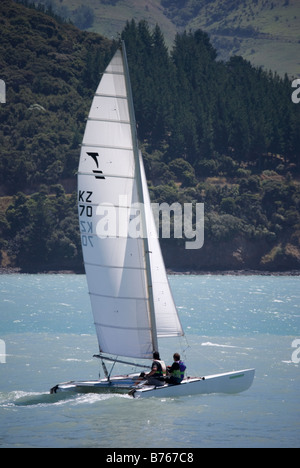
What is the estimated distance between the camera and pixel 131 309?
27.2 metres

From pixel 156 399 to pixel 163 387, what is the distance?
19.2 inches

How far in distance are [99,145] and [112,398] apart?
789cm

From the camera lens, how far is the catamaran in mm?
26297

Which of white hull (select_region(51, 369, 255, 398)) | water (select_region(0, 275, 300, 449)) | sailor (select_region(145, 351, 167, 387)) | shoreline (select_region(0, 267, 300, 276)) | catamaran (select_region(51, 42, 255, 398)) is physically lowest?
shoreline (select_region(0, 267, 300, 276))

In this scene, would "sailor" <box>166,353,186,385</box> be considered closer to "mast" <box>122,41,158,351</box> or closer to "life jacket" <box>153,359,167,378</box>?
"life jacket" <box>153,359,167,378</box>

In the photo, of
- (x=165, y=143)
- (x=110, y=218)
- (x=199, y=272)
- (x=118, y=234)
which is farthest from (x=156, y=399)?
(x=165, y=143)

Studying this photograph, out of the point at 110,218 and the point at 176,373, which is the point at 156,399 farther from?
the point at 110,218

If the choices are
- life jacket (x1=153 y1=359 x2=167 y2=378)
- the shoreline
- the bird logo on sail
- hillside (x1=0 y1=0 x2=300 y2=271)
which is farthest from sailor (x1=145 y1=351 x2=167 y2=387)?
the shoreline

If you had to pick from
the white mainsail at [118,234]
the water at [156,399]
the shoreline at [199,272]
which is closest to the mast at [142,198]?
the white mainsail at [118,234]

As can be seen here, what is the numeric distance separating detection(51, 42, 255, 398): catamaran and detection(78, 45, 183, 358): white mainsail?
0.10 feet

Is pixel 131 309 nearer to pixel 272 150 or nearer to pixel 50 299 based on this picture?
pixel 50 299

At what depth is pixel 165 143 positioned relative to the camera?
14412cm
